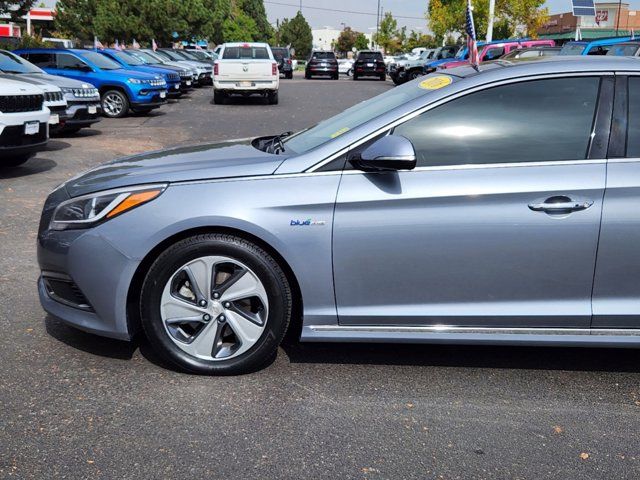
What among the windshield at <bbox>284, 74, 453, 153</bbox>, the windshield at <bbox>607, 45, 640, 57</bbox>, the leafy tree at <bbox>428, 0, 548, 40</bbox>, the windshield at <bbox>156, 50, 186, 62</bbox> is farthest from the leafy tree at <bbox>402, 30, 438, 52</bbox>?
the windshield at <bbox>284, 74, 453, 153</bbox>

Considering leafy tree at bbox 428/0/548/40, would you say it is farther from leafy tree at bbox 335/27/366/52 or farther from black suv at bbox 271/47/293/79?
leafy tree at bbox 335/27/366/52

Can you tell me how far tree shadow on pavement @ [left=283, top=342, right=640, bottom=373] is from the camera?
4332 mm

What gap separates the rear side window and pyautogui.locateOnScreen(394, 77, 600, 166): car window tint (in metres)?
20.8

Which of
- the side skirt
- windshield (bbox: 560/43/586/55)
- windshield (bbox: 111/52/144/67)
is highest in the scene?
windshield (bbox: 560/43/586/55)

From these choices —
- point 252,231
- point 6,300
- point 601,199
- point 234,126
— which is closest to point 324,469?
point 252,231

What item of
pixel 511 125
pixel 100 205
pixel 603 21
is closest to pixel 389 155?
pixel 511 125

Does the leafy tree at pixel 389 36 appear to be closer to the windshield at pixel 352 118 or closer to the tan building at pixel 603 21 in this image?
the tan building at pixel 603 21

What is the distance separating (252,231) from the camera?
151 inches

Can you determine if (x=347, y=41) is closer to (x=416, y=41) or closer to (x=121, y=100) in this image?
(x=416, y=41)

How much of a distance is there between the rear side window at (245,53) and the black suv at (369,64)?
21110 millimetres

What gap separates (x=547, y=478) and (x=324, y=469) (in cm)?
92

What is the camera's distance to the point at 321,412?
369 centimetres

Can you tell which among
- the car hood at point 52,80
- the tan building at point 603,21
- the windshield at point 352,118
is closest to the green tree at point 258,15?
the tan building at point 603,21

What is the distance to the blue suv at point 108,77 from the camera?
1789 cm
